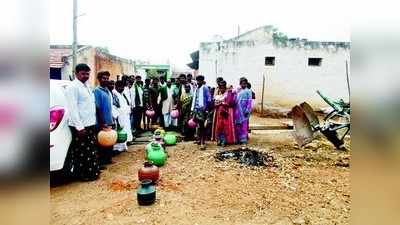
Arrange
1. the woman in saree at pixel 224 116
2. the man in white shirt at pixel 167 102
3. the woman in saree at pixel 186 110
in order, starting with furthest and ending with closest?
the man in white shirt at pixel 167 102
the woman in saree at pixel 186 110
the woman in saree at pixel 224 116

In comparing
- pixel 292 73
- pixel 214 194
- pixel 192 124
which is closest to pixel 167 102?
pixel 192 124

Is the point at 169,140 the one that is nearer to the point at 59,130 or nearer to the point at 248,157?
the point at 248,157

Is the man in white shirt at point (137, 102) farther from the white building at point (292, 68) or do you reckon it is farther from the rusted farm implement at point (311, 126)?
the white building at point (292, 68)

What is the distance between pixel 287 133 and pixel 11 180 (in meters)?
7.61

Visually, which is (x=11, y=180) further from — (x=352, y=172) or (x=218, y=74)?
(x=218, y=74)

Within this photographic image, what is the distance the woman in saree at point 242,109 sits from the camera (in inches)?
248

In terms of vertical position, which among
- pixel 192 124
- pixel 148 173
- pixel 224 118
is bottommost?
pixel 148 173

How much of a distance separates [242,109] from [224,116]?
396mm

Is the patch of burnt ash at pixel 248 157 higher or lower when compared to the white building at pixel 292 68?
lower

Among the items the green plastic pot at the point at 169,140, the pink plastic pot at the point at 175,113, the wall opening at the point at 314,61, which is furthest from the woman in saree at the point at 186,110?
the wall opening at the point at 314,61

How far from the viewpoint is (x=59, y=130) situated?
3.45 meters

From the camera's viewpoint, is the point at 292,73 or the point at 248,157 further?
the point at 292,73

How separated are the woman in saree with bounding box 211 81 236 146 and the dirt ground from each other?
0.72 meters

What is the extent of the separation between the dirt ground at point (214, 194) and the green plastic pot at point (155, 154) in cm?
11
